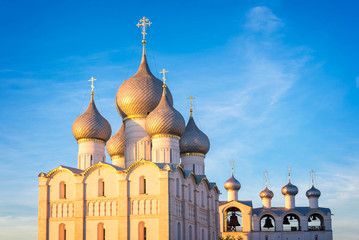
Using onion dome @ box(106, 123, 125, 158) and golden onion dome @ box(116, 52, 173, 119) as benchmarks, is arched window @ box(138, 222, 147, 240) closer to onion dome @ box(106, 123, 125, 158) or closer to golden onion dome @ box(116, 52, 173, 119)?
golden onion dome @ box(116, 52, 173, 119)

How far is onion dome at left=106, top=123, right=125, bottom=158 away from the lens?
159ft

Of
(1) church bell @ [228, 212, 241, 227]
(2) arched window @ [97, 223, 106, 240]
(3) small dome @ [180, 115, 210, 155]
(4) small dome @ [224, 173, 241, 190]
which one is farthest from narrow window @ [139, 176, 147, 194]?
(1) church bell @ [228, 212, 241, 227]

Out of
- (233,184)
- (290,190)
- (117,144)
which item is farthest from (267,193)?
(117,144)

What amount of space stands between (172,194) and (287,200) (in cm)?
3154

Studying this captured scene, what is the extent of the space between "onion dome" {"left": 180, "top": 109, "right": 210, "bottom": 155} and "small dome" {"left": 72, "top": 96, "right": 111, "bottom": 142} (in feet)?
20.7

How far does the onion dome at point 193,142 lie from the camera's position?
49156 mm

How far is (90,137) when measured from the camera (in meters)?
45.6

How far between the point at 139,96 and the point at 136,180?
25.3ft

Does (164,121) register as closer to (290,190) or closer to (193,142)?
(193,142)

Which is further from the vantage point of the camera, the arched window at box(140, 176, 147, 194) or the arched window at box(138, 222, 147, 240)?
the arched window at box(140, 176, 147, 194)

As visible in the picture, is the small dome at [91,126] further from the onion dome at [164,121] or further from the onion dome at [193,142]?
the onion dome at [193,142]

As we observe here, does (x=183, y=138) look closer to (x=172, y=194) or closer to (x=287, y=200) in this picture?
(x=172, y=194)

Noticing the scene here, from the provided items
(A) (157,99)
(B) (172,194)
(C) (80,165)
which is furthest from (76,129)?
(B) (172,194)

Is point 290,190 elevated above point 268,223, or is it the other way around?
point 290,190
